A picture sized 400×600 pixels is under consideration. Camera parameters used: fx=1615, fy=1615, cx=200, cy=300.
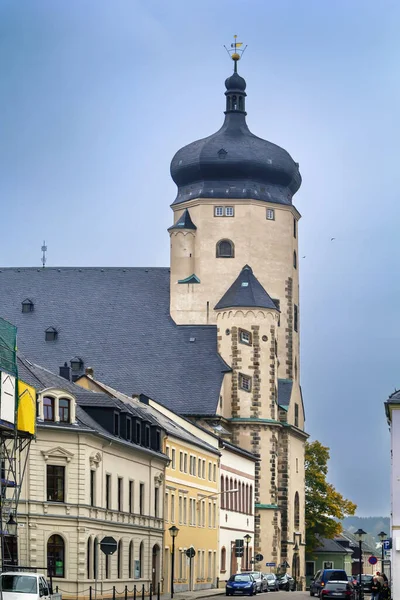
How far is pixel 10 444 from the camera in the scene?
6172cm

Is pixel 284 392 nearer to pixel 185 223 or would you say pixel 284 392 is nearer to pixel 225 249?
pixel 225 249

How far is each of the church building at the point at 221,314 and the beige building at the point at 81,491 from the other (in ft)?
124

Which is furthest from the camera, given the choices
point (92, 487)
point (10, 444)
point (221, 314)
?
point (221, 314)

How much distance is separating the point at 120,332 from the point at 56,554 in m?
54.1

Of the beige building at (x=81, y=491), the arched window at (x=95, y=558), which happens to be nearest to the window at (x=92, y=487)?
the beige building at (x=81, y=491)

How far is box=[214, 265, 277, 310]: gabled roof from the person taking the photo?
115 metres

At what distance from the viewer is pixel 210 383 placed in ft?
366

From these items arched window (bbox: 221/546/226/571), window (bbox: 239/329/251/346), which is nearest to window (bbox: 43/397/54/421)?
arched window (bbox: 221/546/226/571)

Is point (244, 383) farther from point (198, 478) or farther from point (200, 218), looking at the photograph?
point (198, 478)

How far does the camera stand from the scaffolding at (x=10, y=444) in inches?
2153

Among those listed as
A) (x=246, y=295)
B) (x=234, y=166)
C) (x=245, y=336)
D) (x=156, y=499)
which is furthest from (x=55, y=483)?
(x=234, y=166)

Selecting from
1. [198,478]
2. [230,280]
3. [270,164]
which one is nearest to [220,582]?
[198,478]

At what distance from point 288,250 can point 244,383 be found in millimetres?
12566

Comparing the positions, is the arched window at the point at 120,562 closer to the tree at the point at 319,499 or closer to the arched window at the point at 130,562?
the arched window at the point at 130,562
